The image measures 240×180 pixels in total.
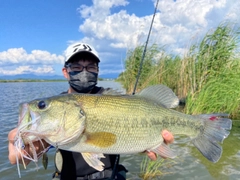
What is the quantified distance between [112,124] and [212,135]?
110 cm

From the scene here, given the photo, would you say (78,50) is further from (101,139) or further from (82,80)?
(101,139)

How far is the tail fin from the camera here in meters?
2.64

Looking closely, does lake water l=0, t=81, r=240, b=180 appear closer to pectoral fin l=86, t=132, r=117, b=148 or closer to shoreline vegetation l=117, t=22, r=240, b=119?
shoreline vegetation l=117, t=22, r=240, b=119

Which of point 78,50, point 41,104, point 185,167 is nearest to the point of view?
point 41,104

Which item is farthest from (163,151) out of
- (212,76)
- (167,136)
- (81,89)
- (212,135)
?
(212,76)

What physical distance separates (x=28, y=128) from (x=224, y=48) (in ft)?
30.4

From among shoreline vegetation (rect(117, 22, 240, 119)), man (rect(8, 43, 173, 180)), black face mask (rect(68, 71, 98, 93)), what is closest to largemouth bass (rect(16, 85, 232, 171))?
man (rect(8, 43, 173, 180))

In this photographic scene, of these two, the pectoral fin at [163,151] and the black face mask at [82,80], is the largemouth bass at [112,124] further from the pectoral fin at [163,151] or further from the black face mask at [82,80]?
the black face mask at [82,80]

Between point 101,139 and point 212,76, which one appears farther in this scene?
point 212,76

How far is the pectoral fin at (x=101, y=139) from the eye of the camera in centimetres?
225

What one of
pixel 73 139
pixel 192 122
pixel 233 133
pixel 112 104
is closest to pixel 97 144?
pixel 73 139

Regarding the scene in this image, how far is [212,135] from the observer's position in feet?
8.84

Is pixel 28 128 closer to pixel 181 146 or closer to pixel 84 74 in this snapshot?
pixel 84 74

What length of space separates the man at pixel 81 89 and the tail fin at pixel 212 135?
3.30 feet
